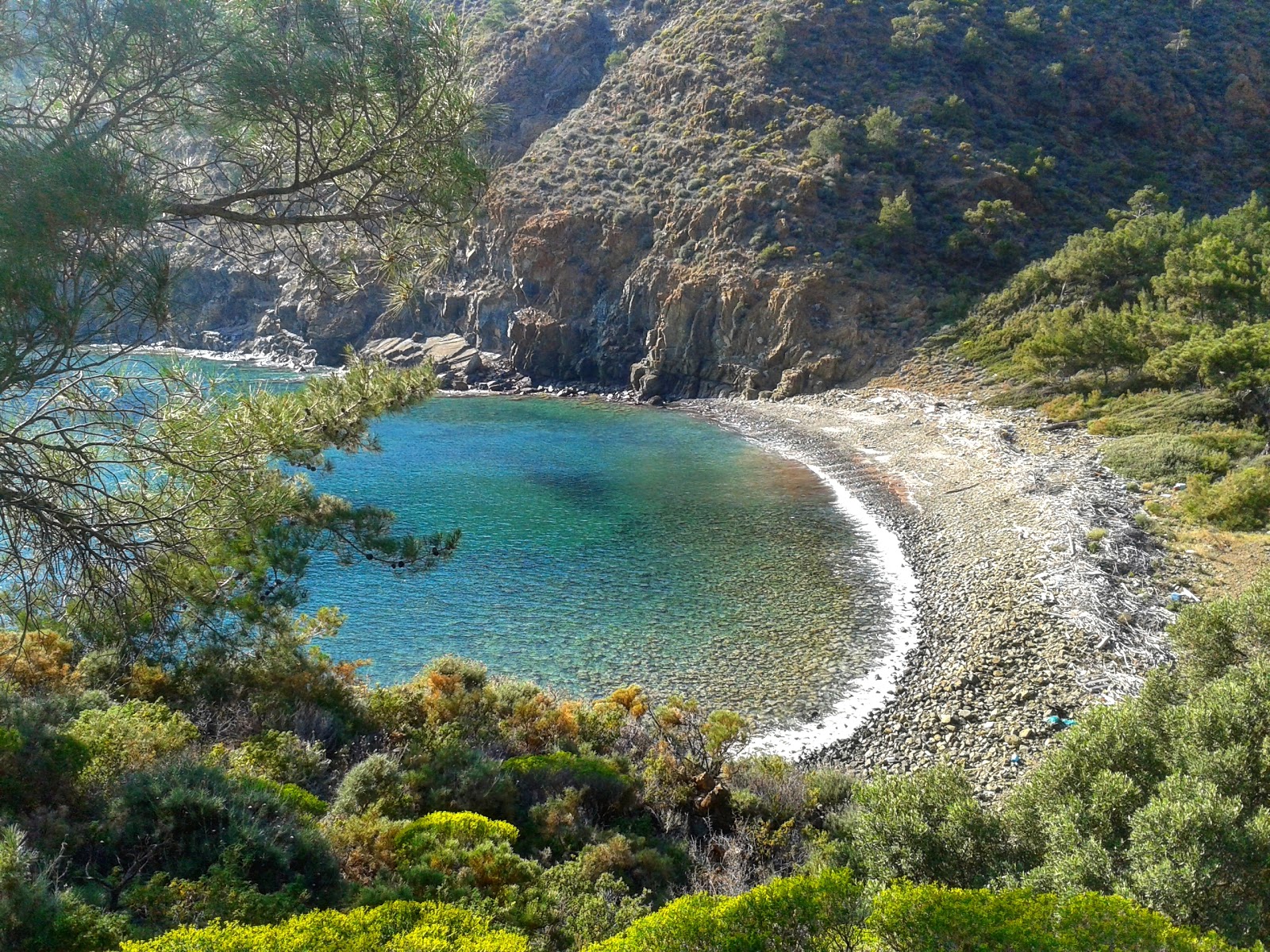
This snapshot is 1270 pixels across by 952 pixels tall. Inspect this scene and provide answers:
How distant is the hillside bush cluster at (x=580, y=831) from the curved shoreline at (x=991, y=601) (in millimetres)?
2443

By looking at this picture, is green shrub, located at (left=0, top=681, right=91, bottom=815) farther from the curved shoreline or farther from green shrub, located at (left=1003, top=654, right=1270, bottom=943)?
the curved shoreline

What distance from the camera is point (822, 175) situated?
40.4 meters

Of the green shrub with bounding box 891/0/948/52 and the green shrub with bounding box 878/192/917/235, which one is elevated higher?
the green shrub with bounding box 891/0/948/52

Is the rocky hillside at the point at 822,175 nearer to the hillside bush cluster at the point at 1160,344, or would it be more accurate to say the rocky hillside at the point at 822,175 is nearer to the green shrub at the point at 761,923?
the hillside bush cluster at the point at 1160,344

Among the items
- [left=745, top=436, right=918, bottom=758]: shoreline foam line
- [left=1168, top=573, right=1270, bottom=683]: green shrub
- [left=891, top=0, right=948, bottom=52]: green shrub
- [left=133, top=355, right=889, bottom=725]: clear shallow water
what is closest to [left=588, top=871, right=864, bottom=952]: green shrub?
[left=1168, top=573, right=1270, bottom=683]: green shrub

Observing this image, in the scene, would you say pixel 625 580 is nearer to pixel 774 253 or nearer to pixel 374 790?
pixel 374 790

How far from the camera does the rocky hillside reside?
1492 inches

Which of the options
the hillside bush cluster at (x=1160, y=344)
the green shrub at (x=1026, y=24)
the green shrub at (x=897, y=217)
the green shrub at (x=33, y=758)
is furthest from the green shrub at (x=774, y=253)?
the green shrub at (x=33, y=758)

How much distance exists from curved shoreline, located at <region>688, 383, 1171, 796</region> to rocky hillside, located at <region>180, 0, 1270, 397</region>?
1346 centimetres

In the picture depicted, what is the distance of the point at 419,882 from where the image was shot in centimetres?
536

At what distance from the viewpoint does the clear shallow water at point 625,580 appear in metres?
12.7

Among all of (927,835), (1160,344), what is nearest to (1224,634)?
(927,835)

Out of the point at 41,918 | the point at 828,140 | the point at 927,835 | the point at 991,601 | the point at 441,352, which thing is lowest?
the point at 991,601

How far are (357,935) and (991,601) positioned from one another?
42.7 ft
